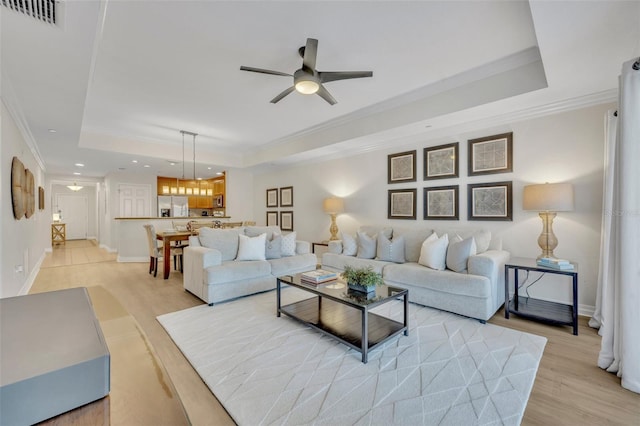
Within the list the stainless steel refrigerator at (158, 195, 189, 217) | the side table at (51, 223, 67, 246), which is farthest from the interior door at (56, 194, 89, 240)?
the stainless steel refrigerator at (158, 195, 189, 217)

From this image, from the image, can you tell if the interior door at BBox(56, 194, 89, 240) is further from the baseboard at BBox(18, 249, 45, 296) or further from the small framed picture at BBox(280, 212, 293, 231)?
the small framed picture at BBox(280, 212, 293, 231)

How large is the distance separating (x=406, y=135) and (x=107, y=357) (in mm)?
4476

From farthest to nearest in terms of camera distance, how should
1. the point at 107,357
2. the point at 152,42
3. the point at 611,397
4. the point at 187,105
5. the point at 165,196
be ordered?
the point at 165,196
the point at 187,105
the point at 152,42
the point at 611,397
the point at 107,357

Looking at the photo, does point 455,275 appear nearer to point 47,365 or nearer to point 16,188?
point 47,365

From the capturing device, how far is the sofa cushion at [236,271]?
3412 millimetres

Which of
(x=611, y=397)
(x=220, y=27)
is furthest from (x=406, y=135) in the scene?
(x=611, y=397)

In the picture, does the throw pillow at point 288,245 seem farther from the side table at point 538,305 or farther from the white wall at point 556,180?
the side table at point 538,305

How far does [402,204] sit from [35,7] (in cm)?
445

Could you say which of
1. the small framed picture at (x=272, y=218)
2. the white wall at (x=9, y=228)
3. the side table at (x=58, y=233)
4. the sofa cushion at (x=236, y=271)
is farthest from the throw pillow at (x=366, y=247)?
the side table at (x=58, y=233)

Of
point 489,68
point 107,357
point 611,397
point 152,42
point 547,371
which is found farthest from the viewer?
point 489,68

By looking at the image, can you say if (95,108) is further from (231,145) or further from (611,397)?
(611,397)

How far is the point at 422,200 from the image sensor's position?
4.45m

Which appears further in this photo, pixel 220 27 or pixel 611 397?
pixel 220 27

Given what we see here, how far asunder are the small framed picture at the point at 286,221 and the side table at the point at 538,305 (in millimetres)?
4660
